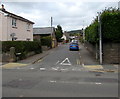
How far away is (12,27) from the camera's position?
23984 mm

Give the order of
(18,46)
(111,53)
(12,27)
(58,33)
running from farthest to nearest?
1. (58,33)
2. (12,27)
3. (18,46)
4. (111,53)

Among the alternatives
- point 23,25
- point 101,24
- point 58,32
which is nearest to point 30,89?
point 101,24

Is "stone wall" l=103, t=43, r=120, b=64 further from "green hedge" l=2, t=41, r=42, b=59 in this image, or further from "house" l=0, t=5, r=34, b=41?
"house" l=0, t=5, r=34, b=41

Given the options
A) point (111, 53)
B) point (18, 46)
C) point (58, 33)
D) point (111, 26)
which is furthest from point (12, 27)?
point (58, 33)

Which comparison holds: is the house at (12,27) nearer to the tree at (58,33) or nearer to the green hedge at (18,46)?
the green hedge at (18,46)

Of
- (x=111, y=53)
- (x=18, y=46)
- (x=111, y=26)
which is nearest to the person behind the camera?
(x=111, y=26)

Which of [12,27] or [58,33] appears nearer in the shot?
[12,27]

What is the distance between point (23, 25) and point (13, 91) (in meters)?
22.1

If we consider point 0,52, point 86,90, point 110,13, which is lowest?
point 86,90

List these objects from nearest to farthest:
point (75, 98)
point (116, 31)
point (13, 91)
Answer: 1. point (75, 98)
2. point (13, 91)
3. point (116, 31)

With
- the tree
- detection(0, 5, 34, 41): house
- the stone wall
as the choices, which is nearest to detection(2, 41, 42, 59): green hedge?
detection(0, 5, 34, 41): house

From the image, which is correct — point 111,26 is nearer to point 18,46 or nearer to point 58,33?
point 18,46

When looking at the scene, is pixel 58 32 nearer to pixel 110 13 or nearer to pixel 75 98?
pixel 110 13

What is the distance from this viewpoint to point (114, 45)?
15.7 m
